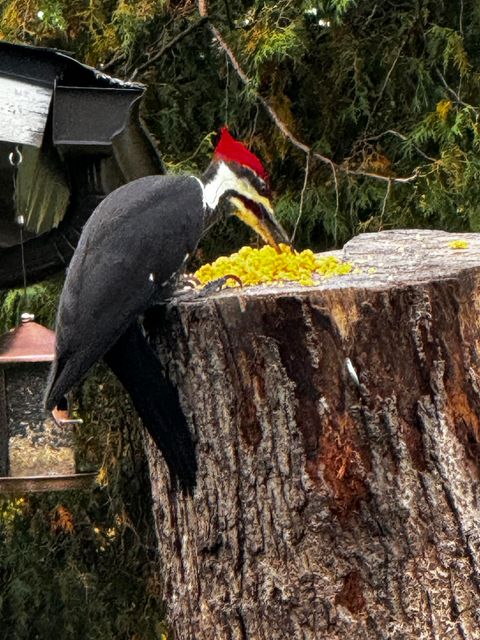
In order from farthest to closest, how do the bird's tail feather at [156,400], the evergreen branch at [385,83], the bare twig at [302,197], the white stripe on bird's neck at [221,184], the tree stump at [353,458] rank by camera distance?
the evergreen branch at [385,83] → the bare twig at [302,197] → the white stripe on bird's neck at [221,184] → the bird's tail feather at [156,400] → the tree stump at [353,458]

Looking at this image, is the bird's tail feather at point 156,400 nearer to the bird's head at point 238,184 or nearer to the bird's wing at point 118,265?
the bird's wing at point 118,265

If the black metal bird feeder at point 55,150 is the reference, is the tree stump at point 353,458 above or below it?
below

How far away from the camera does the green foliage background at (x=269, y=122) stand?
436cm

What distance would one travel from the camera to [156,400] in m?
2.51

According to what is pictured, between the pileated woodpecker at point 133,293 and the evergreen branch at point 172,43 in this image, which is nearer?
the pileated woodpecker at point 133,293

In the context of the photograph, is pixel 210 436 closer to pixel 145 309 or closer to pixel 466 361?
pixel 145 309

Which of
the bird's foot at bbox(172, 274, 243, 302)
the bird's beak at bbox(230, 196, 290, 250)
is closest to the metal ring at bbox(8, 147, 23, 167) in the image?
the bird's beak at bbox(230, 196, 290, 250)

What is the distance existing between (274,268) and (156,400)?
39cm

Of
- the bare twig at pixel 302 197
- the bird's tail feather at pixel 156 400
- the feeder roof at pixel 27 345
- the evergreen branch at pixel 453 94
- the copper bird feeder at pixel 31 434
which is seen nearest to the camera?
the bird's tail feather at pixel 156 400

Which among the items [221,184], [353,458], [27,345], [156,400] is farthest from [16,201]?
[353,458]

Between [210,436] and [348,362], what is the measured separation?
292mm

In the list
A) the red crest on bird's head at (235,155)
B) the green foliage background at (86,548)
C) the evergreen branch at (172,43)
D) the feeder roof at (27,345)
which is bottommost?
the green foliage background at (86,548)

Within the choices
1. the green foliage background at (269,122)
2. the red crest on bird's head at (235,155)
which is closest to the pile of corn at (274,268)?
the red crest on bird's head at (235,155)

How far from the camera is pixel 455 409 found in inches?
94.3
